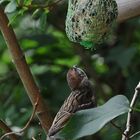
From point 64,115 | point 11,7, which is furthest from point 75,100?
point 11,7

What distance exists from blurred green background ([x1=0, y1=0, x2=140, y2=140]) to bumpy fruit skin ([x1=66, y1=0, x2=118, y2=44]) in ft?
3.06

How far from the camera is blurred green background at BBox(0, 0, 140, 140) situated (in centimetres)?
260

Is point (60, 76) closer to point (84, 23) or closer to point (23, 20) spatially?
point (23, 20)

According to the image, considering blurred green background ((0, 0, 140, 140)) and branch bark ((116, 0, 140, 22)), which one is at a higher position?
branch bark ((116, 0, 140, 22))

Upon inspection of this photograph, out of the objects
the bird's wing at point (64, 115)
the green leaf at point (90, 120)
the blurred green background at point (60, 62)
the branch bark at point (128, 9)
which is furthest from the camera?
the blurred green background at point (60, 62)

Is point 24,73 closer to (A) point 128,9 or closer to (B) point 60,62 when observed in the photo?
(A) point 128,9

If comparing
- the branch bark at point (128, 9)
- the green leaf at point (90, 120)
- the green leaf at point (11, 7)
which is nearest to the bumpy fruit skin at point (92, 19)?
the branch bark at point (128, 9)

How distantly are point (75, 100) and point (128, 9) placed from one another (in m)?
0.30

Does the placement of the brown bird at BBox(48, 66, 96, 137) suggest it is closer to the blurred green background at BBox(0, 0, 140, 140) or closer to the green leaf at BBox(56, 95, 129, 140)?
the green leaf at BBox(56, 95, 129, 140)

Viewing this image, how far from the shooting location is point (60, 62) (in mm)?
2889

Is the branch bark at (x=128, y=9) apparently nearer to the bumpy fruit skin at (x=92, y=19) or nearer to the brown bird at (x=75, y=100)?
the bumpy fruit skin at (x=92, y=19)

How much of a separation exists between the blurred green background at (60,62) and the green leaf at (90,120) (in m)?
1.22

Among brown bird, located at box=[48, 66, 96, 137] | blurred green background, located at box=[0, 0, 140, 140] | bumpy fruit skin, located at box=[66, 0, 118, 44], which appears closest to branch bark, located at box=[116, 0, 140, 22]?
Result: bumpy fruit skin, located at box=[66, 0, 118, 44]

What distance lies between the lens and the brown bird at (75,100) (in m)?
1.42
